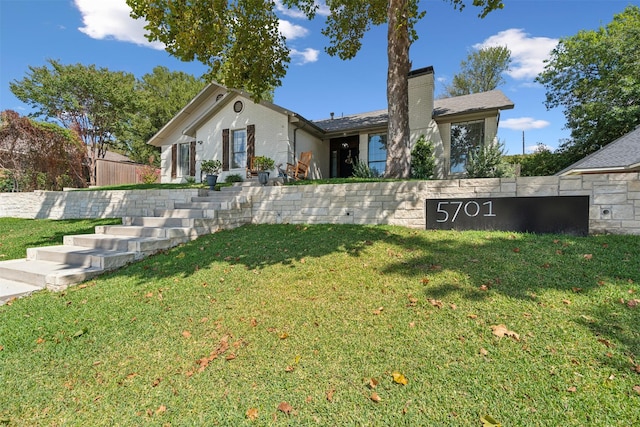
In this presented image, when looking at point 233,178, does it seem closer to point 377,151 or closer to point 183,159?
point 183,159

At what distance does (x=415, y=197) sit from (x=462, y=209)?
2.83 ft

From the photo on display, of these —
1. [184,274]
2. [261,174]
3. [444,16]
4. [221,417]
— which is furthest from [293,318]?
[444,16]

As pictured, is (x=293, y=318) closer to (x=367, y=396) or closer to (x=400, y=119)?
(x=367, y=396)

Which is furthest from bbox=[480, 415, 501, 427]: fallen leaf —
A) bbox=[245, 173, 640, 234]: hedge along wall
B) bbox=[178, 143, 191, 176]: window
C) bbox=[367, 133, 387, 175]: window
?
bbox=[178, 143, 191, 176]: window

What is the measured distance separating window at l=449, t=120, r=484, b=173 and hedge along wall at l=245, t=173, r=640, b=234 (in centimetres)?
668

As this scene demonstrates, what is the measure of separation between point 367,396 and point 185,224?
5316 mm

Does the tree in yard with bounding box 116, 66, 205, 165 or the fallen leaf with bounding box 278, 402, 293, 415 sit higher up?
the tree in yard with bounding box 116, 66, 205, 165

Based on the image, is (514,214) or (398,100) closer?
(514,214)

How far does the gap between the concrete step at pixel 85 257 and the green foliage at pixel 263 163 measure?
6932mm

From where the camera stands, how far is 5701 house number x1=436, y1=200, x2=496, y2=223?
4.99 m

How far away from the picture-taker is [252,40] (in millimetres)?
8656

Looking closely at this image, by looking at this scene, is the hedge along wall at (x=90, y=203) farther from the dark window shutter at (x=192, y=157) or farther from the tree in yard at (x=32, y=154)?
the dark window shutter at (x=192, y=157)

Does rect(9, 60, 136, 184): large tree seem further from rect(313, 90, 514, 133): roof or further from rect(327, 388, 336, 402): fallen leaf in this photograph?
rect(327, 388, 336, 402): fallen leaf

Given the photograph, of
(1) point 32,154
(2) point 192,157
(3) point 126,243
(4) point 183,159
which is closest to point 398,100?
(3) point 126,243
